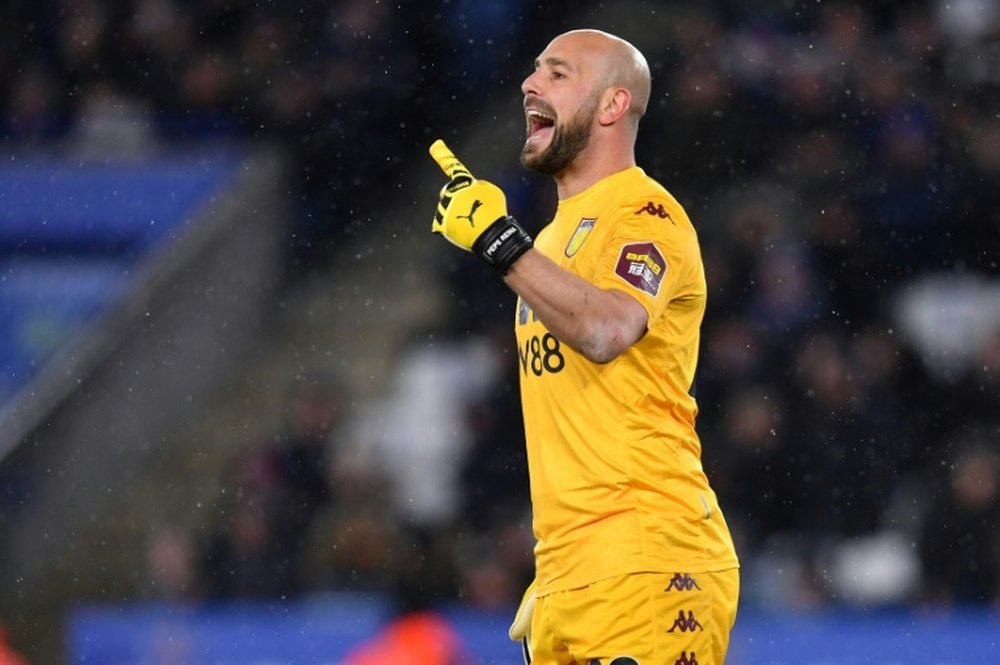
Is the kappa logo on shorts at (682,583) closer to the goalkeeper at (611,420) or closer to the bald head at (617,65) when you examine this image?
the goalkeeper at (611,420)

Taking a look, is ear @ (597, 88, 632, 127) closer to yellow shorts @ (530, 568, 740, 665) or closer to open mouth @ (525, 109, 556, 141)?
open mouth @ (525, 109, 556, 141)

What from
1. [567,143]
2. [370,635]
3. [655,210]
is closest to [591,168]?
[567,143]

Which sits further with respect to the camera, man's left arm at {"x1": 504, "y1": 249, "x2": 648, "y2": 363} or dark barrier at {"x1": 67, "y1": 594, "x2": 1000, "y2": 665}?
dark barrier at {"x1": 67, "y1": 594, "x2": 1000, "y2": 665}

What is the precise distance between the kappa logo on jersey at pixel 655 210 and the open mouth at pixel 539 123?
378mm

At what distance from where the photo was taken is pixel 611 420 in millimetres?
3924

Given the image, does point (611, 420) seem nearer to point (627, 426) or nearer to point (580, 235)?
point (627, 426)

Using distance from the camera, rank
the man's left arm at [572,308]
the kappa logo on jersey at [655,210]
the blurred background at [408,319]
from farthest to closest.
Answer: the blurred background at [408,319]
the kappa logo on jersey at [655,210]
the man's left arm at [572,308]

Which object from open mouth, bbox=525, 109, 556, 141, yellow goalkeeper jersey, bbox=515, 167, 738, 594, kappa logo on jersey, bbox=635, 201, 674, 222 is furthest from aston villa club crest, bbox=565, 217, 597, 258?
open mouth, bbox=525, 109, 556, 141

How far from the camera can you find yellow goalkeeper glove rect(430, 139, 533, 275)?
12.1 ft

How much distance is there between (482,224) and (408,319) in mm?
7994

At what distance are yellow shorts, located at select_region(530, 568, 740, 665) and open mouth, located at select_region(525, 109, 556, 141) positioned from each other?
1148 mm

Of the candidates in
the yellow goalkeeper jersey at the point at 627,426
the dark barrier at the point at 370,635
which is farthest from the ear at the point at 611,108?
the dark barrier at the point at 370,635

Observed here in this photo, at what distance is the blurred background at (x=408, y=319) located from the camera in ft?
31.1

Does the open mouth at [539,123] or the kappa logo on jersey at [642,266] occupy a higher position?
the open mouth at [539,123]
